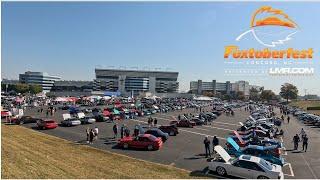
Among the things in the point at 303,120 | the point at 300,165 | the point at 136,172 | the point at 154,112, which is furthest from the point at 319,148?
the point at 154,112

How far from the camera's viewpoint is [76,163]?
767 inches

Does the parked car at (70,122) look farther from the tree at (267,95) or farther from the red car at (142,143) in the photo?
the tree at (267,95)

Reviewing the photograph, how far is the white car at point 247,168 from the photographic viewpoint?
60.7ft

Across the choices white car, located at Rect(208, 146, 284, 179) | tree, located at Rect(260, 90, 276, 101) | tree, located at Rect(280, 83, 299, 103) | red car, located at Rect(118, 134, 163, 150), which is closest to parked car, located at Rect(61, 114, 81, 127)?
red car, located at Rect(118, 134, 163, 150)

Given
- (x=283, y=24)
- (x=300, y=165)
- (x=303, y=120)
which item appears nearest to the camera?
(x=300, y=165)

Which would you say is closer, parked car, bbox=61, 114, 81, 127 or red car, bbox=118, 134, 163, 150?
red car, bbox=118, 134, 163, 150

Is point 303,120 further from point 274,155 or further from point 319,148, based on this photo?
point 274,155

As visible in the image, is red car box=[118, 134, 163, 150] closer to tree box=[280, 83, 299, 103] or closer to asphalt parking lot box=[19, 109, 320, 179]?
asphalt parking lot box=[19, 109, 320, 179]

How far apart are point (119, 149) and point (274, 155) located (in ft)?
36.7

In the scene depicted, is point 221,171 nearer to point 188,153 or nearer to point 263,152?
point 263,152

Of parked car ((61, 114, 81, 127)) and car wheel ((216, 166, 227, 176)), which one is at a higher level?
parked car ((61, 114, 81, 127))

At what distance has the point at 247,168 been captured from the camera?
18969 millimetres

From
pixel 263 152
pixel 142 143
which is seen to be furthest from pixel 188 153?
pixel 263 152

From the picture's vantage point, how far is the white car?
728 inches
